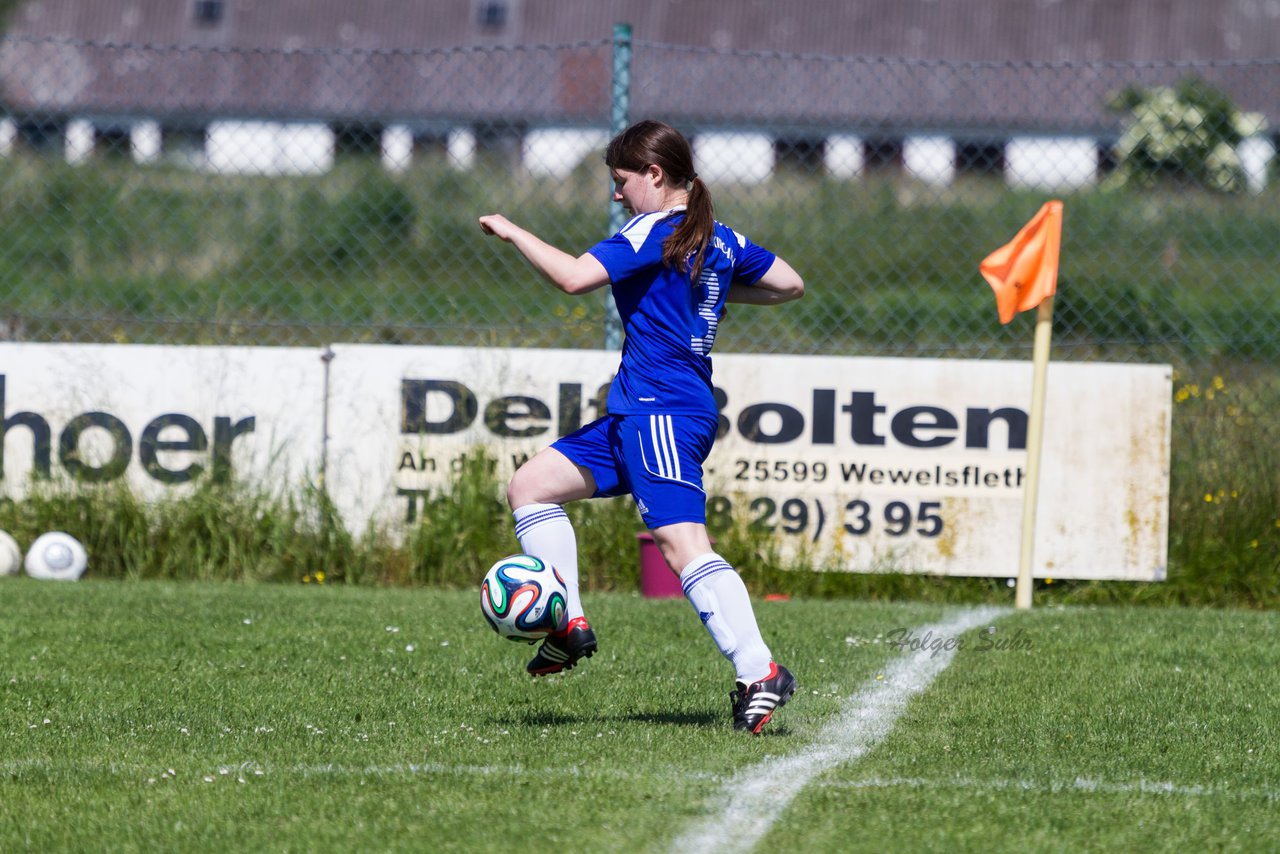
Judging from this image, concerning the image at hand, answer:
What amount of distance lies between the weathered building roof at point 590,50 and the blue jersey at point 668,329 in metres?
25.3

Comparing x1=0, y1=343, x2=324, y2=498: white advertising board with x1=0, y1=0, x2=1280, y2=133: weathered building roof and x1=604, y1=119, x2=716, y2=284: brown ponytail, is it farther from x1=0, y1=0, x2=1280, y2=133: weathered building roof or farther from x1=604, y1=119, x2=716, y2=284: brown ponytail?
x1=0, y1=0, x2=1280, y2=133: weathered building roof

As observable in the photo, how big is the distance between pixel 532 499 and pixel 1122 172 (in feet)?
27.5

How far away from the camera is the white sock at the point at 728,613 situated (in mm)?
→ 4500

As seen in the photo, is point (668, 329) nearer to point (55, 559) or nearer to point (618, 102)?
point (618, 102)

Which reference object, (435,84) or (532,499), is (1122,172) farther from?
(435,84)

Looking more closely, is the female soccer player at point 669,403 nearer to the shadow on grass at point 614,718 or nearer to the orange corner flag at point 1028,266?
the shadow on grass at point 614,718

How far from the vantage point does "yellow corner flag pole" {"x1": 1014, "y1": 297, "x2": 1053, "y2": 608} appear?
7586 millimetres

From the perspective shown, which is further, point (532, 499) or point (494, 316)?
point (494, 316)

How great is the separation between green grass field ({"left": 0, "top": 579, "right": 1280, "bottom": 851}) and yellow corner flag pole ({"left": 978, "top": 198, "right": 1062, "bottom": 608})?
0.58m

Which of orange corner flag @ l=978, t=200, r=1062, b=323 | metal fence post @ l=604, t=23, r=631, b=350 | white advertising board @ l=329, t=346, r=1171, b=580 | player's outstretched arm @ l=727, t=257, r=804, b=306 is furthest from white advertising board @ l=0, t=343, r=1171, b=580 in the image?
player's outstretched arm @ l=727, t=257, r=804, b=306

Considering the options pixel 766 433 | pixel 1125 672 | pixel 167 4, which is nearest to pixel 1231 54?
pixel 167 4

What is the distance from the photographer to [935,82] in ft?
102

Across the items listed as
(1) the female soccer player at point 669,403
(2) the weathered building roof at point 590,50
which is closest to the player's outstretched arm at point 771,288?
(1) the female soccer player at point 669,403

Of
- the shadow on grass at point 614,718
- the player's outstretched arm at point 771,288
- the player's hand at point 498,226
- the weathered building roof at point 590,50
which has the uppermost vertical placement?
the weathered building roof at point 590,50
